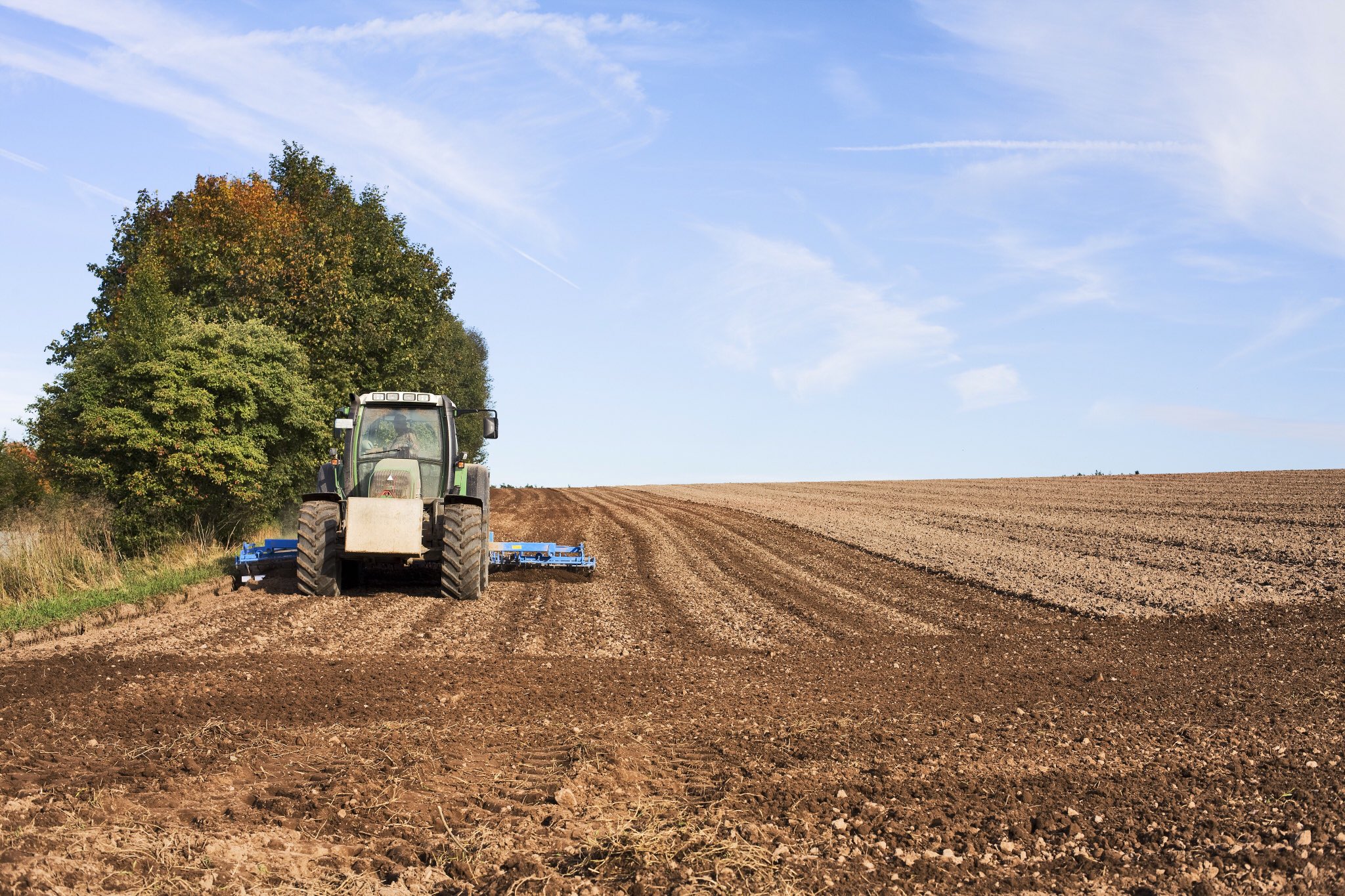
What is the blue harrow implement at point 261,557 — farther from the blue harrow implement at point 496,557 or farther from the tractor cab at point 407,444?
the tractor cab at point 407,444

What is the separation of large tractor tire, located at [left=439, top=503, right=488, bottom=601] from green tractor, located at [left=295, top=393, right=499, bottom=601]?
0.04 ft

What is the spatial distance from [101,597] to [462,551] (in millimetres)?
5397

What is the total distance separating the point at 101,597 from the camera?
14.2 meters

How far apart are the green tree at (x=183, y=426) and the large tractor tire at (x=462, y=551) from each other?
8.27 meters

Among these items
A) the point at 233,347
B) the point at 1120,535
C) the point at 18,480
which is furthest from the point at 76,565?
the point at 1120,535

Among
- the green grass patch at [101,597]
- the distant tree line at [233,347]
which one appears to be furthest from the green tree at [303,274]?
the green grass patch at [101,597]

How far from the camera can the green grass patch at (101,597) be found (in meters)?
12.7

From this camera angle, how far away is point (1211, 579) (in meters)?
15.7

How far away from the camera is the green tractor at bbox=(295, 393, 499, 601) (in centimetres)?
1303

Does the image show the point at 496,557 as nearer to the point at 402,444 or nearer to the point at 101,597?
the point at 402,444

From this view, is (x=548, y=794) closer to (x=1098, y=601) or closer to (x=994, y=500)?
(x=1098, y=601)

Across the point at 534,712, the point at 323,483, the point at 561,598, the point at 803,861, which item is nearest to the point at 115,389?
the point at 323,483

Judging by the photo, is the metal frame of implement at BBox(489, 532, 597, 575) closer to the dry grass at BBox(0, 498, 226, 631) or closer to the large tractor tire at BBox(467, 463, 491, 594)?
the large tractor tire at BBox(467, 463, 491, 594)

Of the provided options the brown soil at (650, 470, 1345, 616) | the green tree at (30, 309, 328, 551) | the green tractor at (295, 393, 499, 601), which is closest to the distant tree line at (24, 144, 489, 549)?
the green tree at (30, 309, 328, 551)
